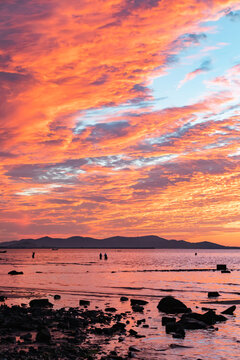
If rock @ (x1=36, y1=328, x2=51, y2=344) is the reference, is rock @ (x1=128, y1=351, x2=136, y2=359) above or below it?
below

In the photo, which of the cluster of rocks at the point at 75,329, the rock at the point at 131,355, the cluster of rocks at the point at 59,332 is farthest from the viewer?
the rock at the point at 131,355

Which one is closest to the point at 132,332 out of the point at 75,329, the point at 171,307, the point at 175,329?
the point at 175,329

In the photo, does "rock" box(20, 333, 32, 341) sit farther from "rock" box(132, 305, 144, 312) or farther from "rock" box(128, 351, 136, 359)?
"rock" box(132, 305, 144, 312)

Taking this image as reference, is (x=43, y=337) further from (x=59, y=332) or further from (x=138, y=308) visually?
(x=138, y=308)

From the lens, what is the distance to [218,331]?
968 inches

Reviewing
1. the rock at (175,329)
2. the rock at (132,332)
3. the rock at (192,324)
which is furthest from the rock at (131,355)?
the rock at (192,324)

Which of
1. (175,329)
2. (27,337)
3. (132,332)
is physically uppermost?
(27,337)

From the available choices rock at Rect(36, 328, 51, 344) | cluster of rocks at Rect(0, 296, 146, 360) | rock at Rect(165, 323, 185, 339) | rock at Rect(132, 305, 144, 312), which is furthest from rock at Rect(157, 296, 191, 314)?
rock at Rect(36, 328, 51, 344)

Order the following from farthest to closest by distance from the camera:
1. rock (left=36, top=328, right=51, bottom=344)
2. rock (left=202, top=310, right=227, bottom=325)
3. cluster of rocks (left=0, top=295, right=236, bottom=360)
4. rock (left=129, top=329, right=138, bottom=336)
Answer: rock (left=202, top=310, right=227, bottom=325)
rock (left=129, top=329, right=138, bottom=336)
rock (left=36, top=328, right=51, bottom=344)
cluster of rocks (left=0, top=295, right=236, bottom=360)

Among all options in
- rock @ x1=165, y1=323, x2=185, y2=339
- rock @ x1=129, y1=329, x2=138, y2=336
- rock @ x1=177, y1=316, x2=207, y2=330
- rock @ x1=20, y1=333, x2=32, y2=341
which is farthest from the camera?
rock @ x1=177, y1=316, x2=207, y2=330

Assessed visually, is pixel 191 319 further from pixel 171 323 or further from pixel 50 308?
pixel 50 308

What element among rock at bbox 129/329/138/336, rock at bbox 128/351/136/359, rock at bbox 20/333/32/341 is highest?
rock at bbox 20/333/32/341

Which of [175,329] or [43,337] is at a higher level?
[43,337]

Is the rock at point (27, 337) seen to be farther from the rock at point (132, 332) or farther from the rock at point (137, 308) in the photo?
the rock at point (137, 308)
